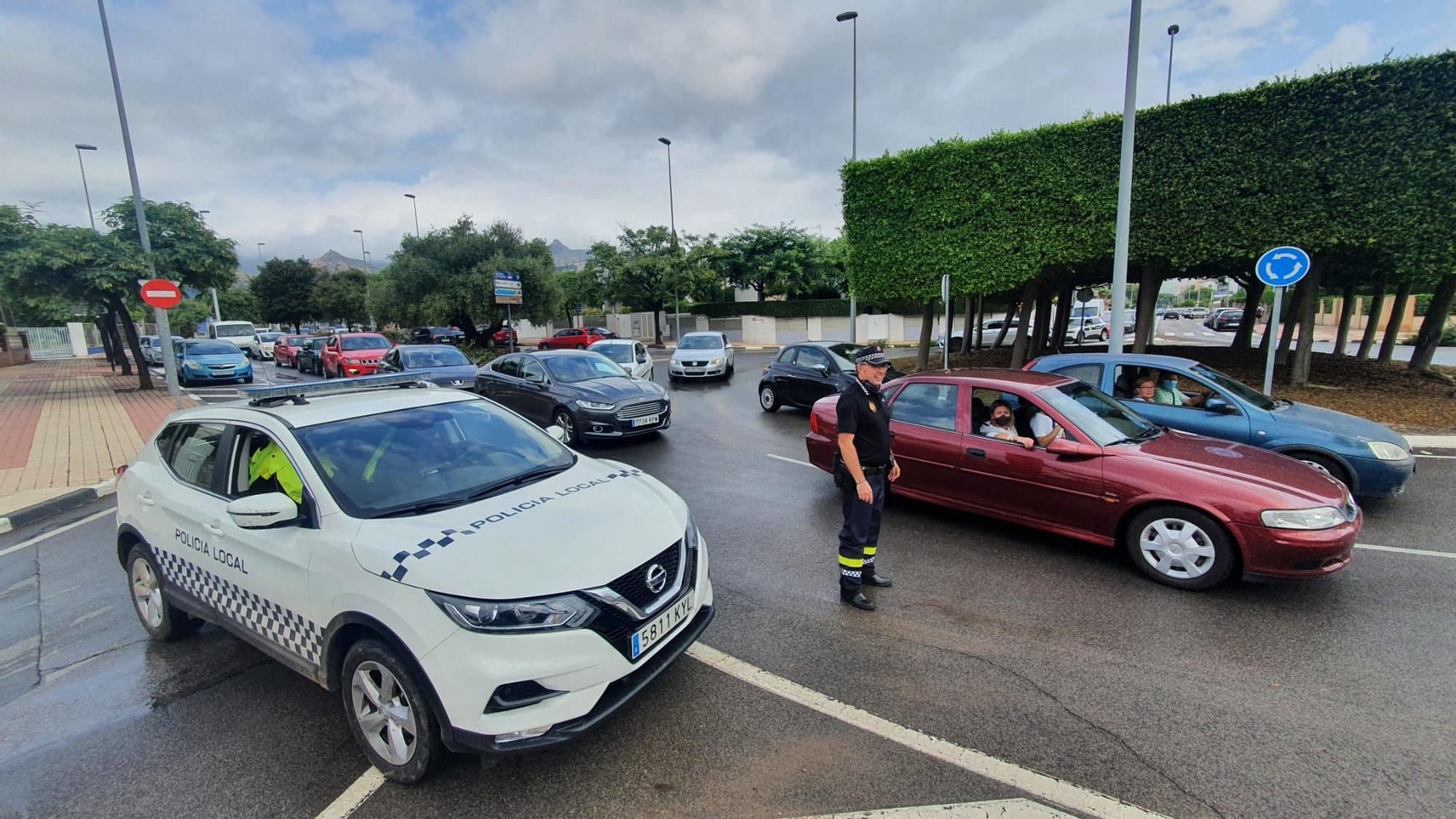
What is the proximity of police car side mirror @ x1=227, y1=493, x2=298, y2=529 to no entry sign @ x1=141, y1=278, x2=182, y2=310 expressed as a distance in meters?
14.4

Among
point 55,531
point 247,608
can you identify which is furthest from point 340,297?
point 247,608

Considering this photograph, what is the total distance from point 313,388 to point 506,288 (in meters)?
23.4

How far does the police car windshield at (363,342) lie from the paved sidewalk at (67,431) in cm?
447

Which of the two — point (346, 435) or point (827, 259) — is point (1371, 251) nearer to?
point (346, 435)

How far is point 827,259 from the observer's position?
40.5 m

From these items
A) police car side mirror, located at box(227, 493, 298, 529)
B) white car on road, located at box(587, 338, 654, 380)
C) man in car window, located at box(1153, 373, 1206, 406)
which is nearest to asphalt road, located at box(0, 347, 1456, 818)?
police car side mirror, located at box(227, 493, 298, 529)

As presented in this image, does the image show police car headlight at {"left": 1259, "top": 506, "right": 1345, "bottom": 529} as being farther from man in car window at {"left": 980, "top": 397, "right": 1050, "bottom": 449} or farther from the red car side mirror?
man in car window at {"left": 980, "top": 397, "right": 1050, "bottom": 449}

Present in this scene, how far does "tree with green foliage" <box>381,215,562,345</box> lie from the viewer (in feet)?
94.5

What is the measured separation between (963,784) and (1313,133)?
1336 centimetres

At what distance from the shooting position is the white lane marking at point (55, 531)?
573cm

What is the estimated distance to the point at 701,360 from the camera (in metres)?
17.9

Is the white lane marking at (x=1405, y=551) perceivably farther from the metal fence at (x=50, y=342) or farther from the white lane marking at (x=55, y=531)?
the metal fence at (x=50, y=342)

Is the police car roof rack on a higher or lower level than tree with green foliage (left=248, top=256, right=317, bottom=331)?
lower

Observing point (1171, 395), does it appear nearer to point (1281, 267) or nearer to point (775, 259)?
point (1281, 267)
